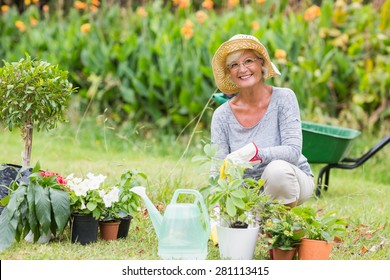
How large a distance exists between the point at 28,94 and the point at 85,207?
2.19 feet

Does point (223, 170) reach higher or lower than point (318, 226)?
higher

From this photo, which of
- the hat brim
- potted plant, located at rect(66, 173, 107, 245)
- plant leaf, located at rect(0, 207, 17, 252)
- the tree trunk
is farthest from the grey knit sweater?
plant leaf, located at rect(0, 207, 17, 252)

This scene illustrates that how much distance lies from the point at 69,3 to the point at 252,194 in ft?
25.0

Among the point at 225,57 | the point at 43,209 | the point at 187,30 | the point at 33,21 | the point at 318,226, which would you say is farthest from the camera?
the point at 33,21

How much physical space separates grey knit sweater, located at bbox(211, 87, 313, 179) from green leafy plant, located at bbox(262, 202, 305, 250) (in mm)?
414

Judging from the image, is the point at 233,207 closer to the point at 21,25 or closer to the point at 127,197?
the point at 127,197

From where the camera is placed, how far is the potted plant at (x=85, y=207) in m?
3.54

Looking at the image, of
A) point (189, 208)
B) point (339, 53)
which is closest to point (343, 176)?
point (339, 53)

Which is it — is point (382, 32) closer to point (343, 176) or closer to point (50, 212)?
point (343, 176)

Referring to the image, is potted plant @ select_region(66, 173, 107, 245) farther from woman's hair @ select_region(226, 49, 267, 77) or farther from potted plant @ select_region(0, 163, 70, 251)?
woman's hair @ select_region(226, 49, 267, 77)

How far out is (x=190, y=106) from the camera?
277 inches

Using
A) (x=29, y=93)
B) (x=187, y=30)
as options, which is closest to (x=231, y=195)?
(x=29, y=93)

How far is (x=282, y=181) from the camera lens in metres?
3.58

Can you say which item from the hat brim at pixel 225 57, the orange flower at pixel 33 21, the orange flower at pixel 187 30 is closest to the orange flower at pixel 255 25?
the orange flower at pixel 187 30
